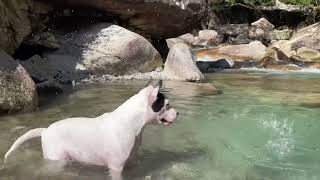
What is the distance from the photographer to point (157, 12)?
16.3 m

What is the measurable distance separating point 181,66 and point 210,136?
738 centimetres

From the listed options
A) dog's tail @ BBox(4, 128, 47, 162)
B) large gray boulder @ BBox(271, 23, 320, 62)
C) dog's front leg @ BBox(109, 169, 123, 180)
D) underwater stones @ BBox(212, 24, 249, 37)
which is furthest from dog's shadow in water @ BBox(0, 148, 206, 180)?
underwater stones @ BBox(212, 24, 249, 37)

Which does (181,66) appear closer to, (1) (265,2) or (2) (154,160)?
(2) (154,160)

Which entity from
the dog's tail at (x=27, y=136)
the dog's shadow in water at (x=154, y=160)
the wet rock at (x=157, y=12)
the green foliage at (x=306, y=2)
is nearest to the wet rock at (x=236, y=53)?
the wet rock at (x=157, y=12)

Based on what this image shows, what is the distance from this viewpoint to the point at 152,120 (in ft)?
17.5

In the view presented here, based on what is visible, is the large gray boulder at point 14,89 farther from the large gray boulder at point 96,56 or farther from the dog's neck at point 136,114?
the dog's neck at point 136,114

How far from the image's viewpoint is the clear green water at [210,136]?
5.72m

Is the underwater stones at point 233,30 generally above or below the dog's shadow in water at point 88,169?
below

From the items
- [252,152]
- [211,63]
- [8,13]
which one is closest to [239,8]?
[211,63]

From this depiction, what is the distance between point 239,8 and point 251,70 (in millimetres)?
22553

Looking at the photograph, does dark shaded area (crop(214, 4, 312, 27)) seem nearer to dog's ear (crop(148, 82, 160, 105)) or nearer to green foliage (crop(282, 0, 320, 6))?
green foliage (crop(282, 0, 320, 6))

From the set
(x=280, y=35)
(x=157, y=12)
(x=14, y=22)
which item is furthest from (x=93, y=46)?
(x=280, y=35)

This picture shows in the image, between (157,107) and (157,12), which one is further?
(157,12)

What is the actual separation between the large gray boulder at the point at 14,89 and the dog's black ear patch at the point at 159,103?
4.47m
